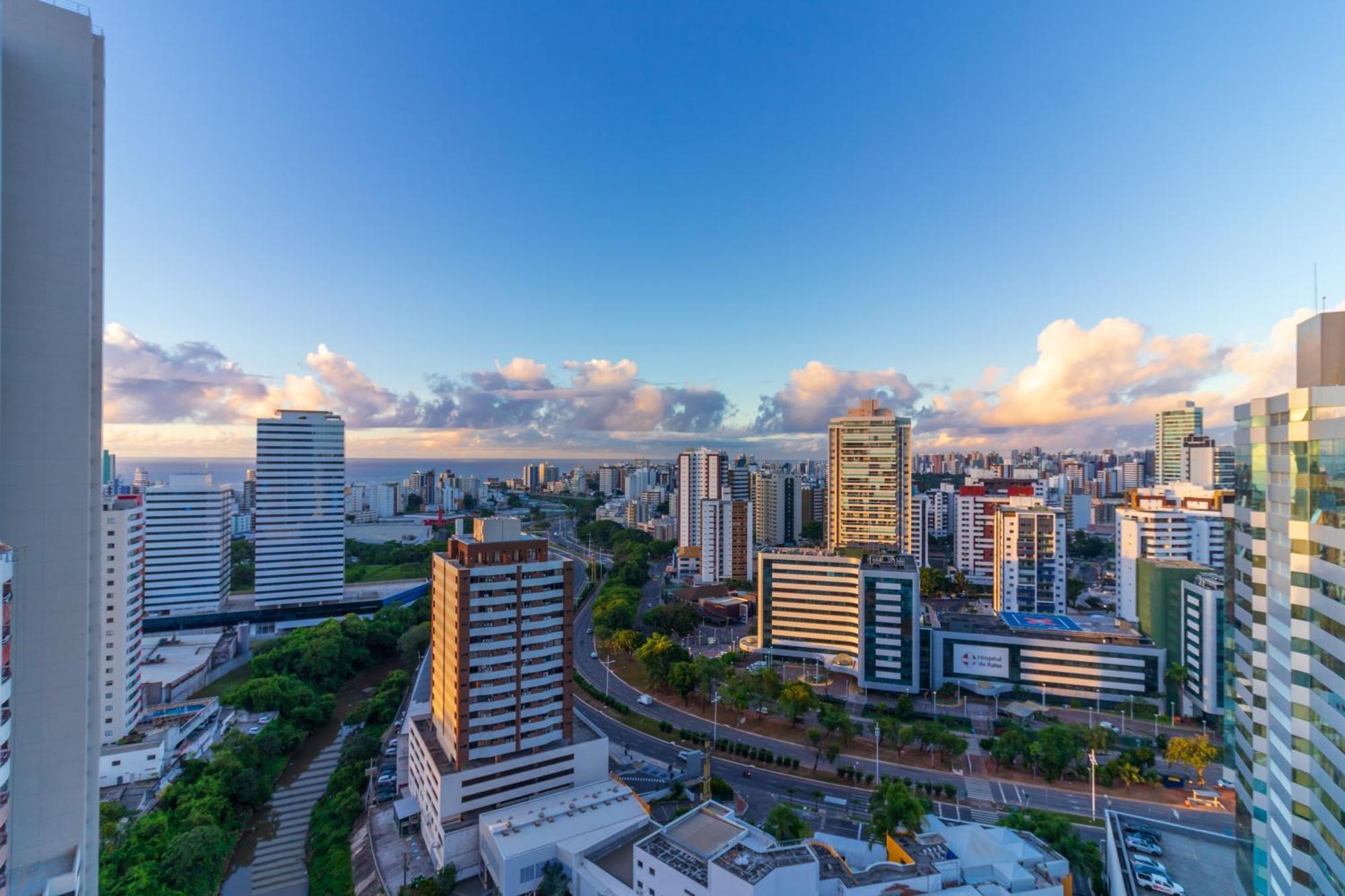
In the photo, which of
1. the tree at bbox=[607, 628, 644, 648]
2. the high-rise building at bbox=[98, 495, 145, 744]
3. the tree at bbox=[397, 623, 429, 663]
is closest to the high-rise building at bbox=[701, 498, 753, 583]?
the tree at bbox=[607, 628, 644, 648]

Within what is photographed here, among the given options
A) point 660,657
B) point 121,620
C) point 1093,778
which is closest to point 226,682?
point 121,620

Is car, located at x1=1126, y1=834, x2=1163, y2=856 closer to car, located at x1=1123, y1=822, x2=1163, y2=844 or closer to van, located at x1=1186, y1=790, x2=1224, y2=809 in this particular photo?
car, located at x1=1123, y1=822, x2=1163, y2=844

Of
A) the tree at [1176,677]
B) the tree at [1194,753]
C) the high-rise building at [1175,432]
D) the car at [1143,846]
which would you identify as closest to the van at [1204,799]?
the tree at [1194,753]

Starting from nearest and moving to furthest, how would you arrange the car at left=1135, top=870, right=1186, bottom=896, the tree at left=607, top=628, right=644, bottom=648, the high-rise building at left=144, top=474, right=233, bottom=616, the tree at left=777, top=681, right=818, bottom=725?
the car at left=1135, top=870, right=1186, bottom=896 → the tree at left=777, top=681, right=818, bottom=725 → the tree at left=607, top=628, right=644, bottom=648 → the high-rise building at left=144, top=474, right=233, bottom=616

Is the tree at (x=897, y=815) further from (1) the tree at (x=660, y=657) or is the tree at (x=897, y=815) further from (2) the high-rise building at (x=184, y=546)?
(2) the high-rise building at (x=184, y=546)

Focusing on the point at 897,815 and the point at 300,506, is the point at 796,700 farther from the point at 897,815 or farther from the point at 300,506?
the point at 300,506

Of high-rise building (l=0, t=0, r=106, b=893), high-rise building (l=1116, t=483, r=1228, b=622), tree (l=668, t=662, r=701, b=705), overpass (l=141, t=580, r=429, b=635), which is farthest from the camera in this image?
overpass (l=141, t=580, r=429, b=635)
